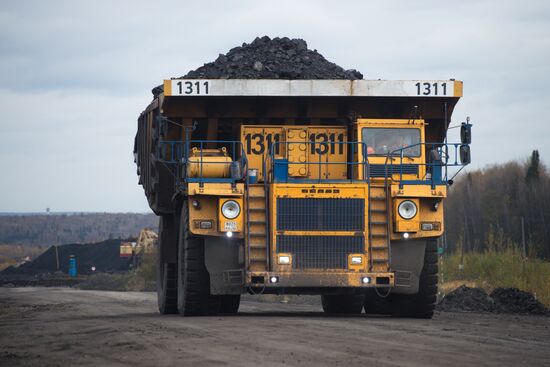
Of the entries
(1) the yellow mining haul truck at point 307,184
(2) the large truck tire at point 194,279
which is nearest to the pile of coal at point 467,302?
(1) the yellow mining haul truck at point 307,184

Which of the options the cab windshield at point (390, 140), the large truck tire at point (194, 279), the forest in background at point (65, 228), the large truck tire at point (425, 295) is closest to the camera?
the large truck tire at point (194, 279)

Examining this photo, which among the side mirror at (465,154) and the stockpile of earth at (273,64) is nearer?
the side mirror at (465,154)

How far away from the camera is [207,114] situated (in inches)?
774

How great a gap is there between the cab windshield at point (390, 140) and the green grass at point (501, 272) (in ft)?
22.9

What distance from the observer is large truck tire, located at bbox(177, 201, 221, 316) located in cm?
1820

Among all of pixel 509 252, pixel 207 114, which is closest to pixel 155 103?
pixel 207 114

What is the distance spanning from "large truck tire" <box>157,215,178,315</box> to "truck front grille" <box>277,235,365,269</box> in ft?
11.8

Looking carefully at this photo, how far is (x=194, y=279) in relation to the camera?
18203 millimetres

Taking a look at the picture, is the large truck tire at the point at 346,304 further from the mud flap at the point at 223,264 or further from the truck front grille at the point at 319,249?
the mud flap at the point at 223,264

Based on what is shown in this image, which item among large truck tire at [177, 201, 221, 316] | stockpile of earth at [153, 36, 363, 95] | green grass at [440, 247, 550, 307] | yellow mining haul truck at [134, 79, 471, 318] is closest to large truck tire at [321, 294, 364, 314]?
yellow mining haul truck at [134, 79, 471, 318]

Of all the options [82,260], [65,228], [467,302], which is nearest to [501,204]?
[82,260]

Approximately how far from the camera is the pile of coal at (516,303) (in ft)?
73.1

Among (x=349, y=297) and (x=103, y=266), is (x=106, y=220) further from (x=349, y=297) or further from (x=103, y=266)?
(x=349, y=297)

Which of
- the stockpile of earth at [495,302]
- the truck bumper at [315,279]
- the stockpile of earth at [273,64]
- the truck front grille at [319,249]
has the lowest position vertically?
the stockpile of earth at [495,302]
